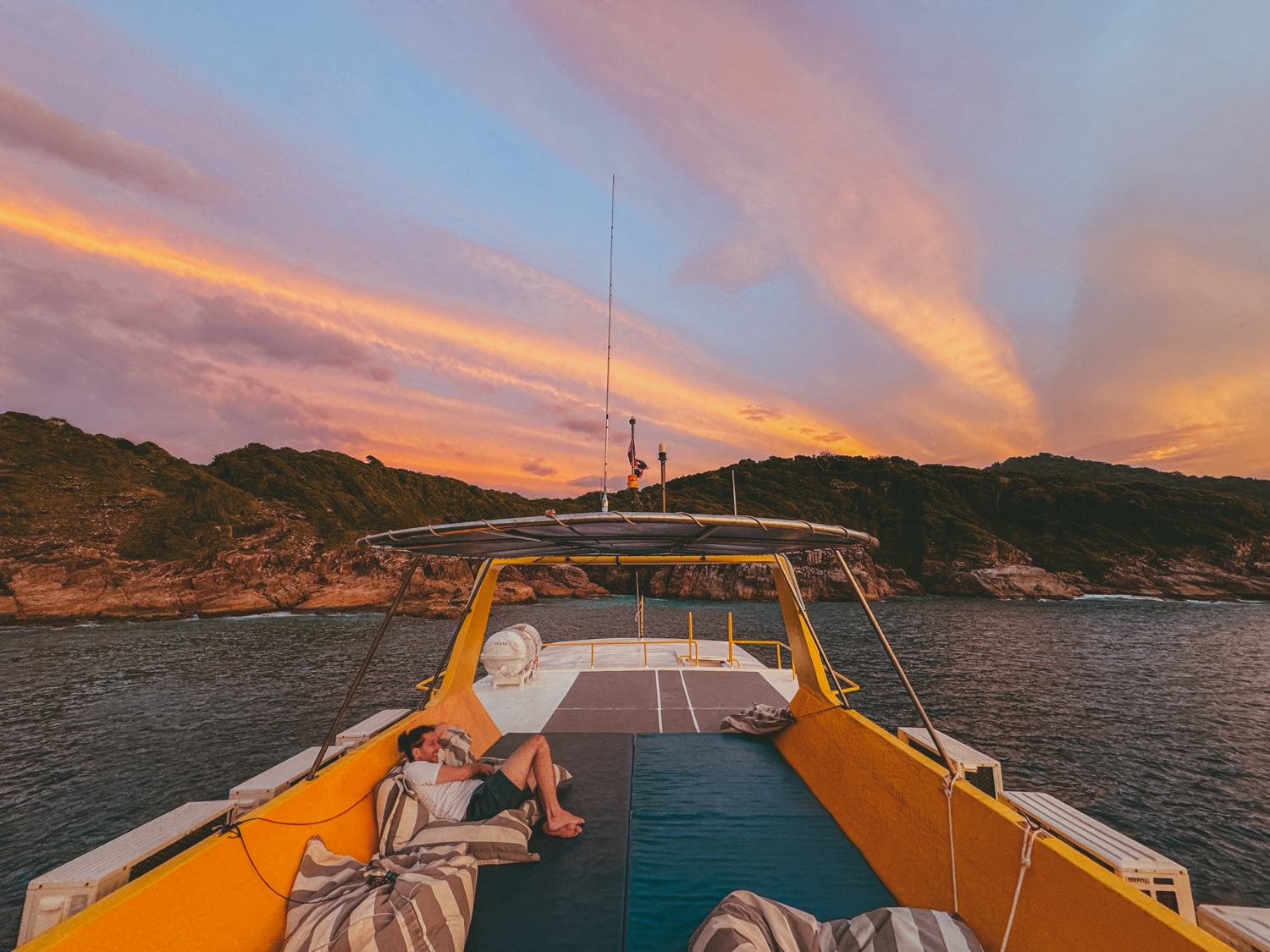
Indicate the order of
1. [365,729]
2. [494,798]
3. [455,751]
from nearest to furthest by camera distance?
1. [494,798]
2. [365,729]
3. [455,751]

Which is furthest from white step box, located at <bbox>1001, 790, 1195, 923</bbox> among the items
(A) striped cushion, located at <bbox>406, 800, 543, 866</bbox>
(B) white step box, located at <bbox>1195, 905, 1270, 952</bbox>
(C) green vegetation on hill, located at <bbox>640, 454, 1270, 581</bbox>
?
Result: (C) green vegetation on hill, located at <bbox>640, 454, 1270, 581</bbox>

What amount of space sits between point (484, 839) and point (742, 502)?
83.8 meters

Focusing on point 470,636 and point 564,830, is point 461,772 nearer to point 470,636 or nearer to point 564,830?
point 564,830

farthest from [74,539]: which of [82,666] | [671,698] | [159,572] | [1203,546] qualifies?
[1203,546]

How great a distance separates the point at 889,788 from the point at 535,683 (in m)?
7.92

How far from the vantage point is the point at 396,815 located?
3.80 metres

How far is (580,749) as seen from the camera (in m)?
6.05

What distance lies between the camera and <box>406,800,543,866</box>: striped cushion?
11.9ft

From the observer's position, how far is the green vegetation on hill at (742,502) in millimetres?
56656

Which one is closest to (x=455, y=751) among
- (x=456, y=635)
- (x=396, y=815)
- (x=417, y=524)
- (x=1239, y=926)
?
(x=396, y=815)

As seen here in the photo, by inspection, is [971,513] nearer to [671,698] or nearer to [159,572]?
[671,698]

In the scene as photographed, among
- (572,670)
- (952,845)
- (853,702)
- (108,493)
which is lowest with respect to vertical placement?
(853,702)

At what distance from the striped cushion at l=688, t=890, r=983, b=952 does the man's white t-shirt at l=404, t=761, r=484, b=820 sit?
2.28 m

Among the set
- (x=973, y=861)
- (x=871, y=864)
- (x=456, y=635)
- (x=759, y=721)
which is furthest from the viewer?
(x=456, y=635)
